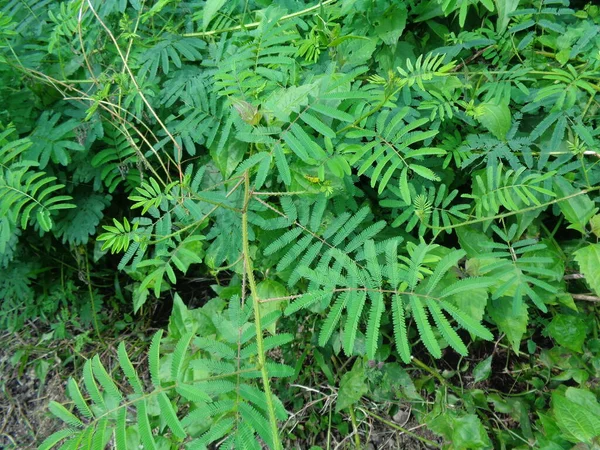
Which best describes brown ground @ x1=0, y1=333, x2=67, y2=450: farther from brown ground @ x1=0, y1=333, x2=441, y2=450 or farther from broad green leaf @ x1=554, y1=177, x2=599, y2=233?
broad green leaf @ x1=554, y1=177, x2=599, y2=233

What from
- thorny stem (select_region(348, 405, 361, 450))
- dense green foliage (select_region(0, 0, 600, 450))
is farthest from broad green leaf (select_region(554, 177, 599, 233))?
thorny stem (select_region(348, 405, 361, 450))

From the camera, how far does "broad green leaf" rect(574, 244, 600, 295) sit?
4.04 ft

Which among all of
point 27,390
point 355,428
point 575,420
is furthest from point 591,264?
point 27,390

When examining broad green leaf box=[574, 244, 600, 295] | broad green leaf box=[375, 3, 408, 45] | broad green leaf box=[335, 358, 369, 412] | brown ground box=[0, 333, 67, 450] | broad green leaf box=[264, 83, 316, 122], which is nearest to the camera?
broad green leaf box=[264, 83, 316, 122]

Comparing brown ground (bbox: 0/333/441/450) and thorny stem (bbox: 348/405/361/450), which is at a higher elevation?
brown ground (bbox: 0/333/441/450)

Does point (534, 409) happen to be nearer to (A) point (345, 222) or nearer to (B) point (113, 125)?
(A) point (345, 222)

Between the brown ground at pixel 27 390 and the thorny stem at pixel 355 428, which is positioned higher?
the brown ground at pixel 27 390

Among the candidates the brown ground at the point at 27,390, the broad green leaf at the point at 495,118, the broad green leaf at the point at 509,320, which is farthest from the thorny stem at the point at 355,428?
the brown ground at the point at 27,390

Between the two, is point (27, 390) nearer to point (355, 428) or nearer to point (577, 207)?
point (355, 428)

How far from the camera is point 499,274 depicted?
1.28 metres

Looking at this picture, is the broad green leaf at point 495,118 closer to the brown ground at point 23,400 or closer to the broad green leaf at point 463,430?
the broad green leaf at point 463,430

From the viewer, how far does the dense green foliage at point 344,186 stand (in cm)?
110

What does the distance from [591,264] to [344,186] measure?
2.21ft

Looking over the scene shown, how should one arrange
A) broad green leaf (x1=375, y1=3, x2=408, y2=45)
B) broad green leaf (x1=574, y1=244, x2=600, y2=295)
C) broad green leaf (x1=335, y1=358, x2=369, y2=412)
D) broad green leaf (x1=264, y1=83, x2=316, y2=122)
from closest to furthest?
broad green leaf (x1=264, y1=83, x2=316, y2=122) < broad green leaf (x1=574, y1=244, x2=600, y2=295) < broad green leaf (x1=375, y1=3, x2=408, y2=45) < broad green leaf (x1=335, y1=358, x2=369, y2=412)
